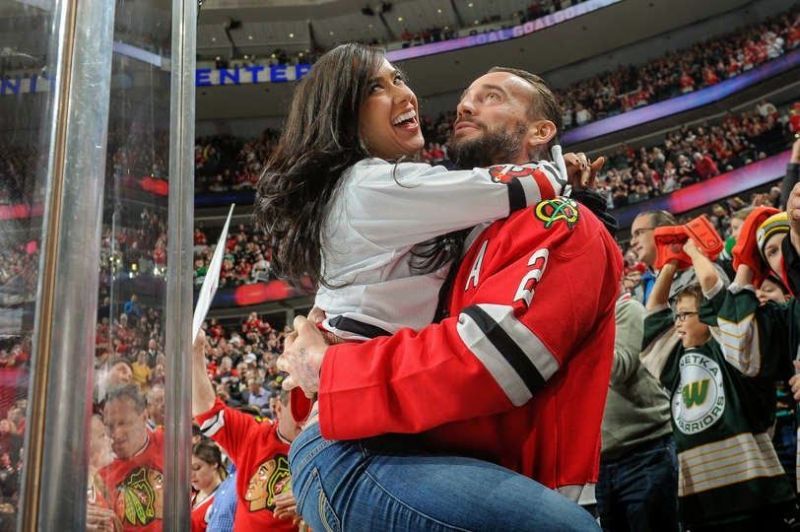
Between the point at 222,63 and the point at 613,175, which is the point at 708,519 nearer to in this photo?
the point at 613,175

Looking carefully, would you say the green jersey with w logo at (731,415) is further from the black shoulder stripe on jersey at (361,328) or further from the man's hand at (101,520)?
the man's hand at (101,520)

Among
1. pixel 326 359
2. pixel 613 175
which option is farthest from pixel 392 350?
pixel 613 175

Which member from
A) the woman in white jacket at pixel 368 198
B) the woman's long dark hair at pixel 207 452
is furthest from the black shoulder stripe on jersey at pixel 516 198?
the woman's long dark hair at pixel 207 452

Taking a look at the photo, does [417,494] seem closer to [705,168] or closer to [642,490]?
[642,490]

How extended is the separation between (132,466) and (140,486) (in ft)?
0.12

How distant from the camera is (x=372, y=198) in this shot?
114 centimetres

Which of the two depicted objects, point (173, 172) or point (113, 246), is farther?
point (173, 172)

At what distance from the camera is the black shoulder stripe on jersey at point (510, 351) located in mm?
952

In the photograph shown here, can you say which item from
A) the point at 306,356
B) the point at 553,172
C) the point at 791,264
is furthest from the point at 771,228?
the point at 306,356

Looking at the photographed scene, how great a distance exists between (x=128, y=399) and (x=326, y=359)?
0.27 m

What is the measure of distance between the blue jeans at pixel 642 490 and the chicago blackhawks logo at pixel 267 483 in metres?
1.20

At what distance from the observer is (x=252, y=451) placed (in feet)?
9.66

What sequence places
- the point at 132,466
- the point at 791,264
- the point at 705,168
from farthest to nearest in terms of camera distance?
the point at 705,168 → the point at 791,264 → the point at 132,466

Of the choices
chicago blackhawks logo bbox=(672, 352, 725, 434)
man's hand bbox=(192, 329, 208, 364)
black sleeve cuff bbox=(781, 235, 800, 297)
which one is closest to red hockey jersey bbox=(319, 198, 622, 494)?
man's hand bbox=(192, 329, 208, 364)
